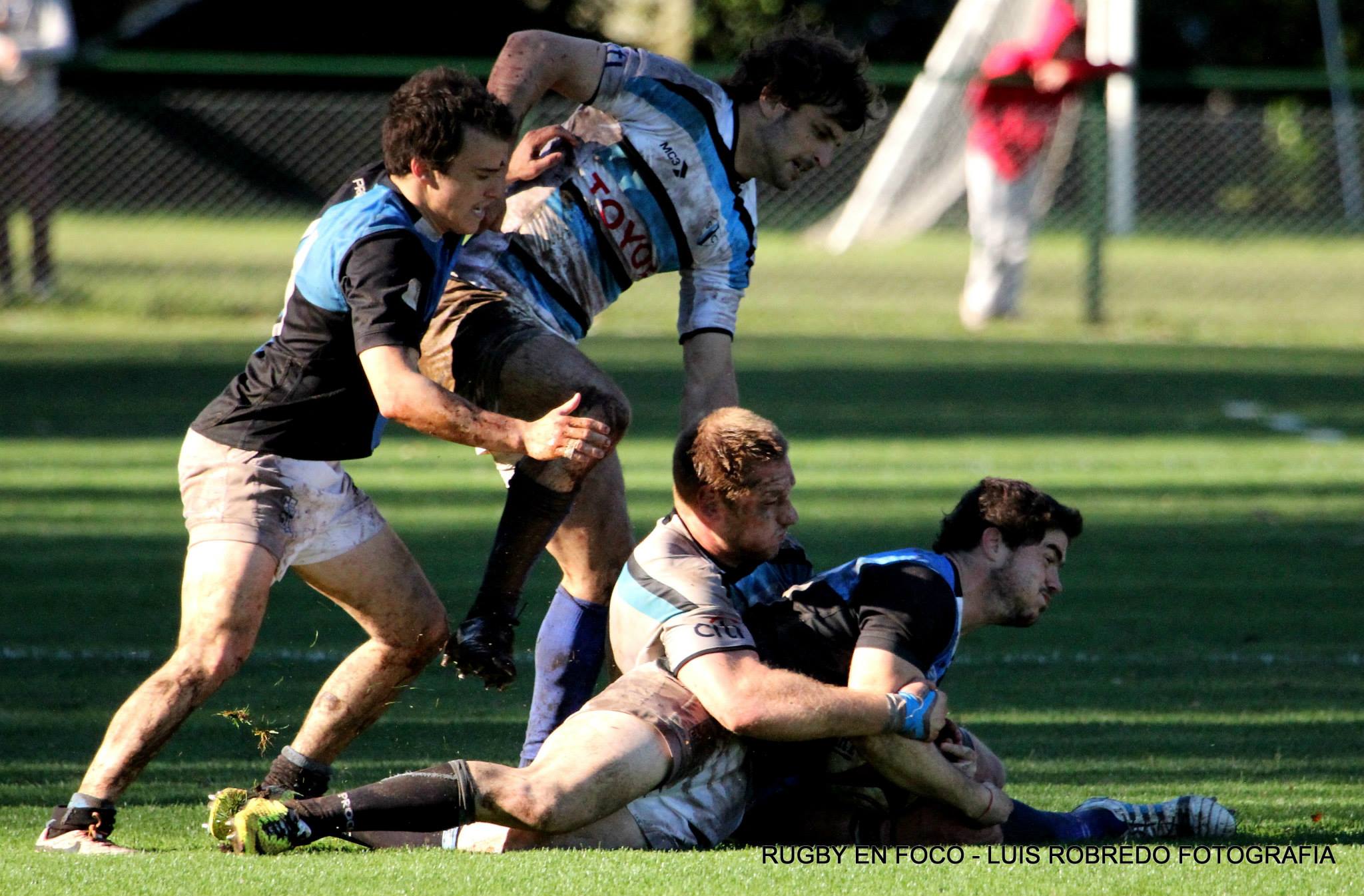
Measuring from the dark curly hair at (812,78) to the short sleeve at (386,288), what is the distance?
1.38 metres

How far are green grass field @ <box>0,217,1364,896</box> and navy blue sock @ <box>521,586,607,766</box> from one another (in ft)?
0.89

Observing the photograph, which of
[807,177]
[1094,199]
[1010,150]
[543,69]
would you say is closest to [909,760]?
[543,69]

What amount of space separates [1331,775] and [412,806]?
253cm

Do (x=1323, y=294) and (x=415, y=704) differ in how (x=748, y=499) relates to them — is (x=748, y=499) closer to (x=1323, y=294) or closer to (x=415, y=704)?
(x=415, y=704)

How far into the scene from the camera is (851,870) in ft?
13.6

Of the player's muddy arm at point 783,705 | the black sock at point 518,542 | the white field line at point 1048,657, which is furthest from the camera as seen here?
the white field line at point 1048,657

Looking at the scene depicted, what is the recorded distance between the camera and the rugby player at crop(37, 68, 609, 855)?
Answer: 14.0 feet

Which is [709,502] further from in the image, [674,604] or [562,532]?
[562,532]

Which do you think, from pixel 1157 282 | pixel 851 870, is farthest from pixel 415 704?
pixel 1157 282

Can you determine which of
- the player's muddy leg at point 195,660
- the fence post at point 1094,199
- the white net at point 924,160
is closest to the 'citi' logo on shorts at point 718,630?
the player's muddy leg at point 195,660

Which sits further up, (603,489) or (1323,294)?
(603,489)

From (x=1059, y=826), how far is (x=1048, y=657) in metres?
2.27

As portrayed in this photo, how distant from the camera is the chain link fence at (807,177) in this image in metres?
17.5

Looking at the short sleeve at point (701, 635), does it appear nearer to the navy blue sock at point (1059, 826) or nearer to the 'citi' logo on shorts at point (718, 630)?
the 'citi' logo on shorts at point (718, 630)
